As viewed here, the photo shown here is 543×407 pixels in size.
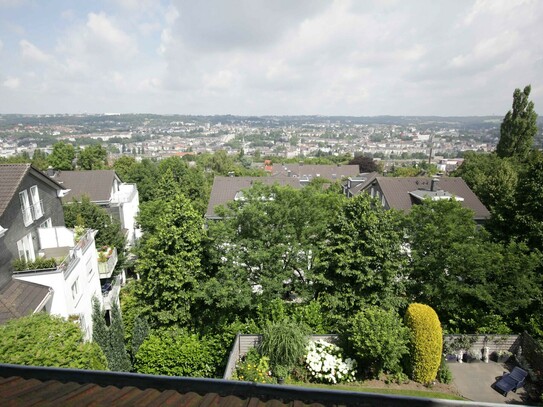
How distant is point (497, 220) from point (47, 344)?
2321 centimetres

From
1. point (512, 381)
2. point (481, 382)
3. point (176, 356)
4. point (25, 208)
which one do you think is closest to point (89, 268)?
point (25, 208)

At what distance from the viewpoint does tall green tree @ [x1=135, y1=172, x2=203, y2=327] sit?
15531 mm

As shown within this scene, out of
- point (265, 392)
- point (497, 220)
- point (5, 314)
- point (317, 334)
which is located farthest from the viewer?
point (497, 220)

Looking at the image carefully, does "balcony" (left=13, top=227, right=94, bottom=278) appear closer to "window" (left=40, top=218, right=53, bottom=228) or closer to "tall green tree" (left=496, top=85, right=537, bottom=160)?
"window" (left=40, top=218, right=53, bottom=228)

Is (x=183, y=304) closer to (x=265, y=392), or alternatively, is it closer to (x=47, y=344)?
(x=47, y=344)

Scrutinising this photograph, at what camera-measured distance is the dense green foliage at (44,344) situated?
9.23 meters

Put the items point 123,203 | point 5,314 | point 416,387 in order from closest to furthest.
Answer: point 5,314, point 416,387, point 123,203

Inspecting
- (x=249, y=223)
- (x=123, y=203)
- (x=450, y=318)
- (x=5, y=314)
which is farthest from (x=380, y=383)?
(x=123, y=203)

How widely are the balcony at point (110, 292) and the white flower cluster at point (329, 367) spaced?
13151 mm

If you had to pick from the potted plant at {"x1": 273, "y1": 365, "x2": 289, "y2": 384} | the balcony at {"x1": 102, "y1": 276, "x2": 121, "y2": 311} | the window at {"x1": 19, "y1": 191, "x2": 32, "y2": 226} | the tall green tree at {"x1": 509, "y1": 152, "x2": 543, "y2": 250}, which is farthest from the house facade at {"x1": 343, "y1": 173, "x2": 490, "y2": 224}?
the window at {"x1": 19, "y1": 191, "x2": 32, "y2": 226}

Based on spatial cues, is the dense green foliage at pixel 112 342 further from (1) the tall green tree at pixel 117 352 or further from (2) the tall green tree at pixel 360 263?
(2) the tall green tree at pixel 360 263

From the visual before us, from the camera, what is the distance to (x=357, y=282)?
15.5 metres

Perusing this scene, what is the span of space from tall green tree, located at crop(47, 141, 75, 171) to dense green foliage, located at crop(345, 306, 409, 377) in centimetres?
5365

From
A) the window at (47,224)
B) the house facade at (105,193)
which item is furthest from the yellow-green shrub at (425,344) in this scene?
the house facade at (105,193)
